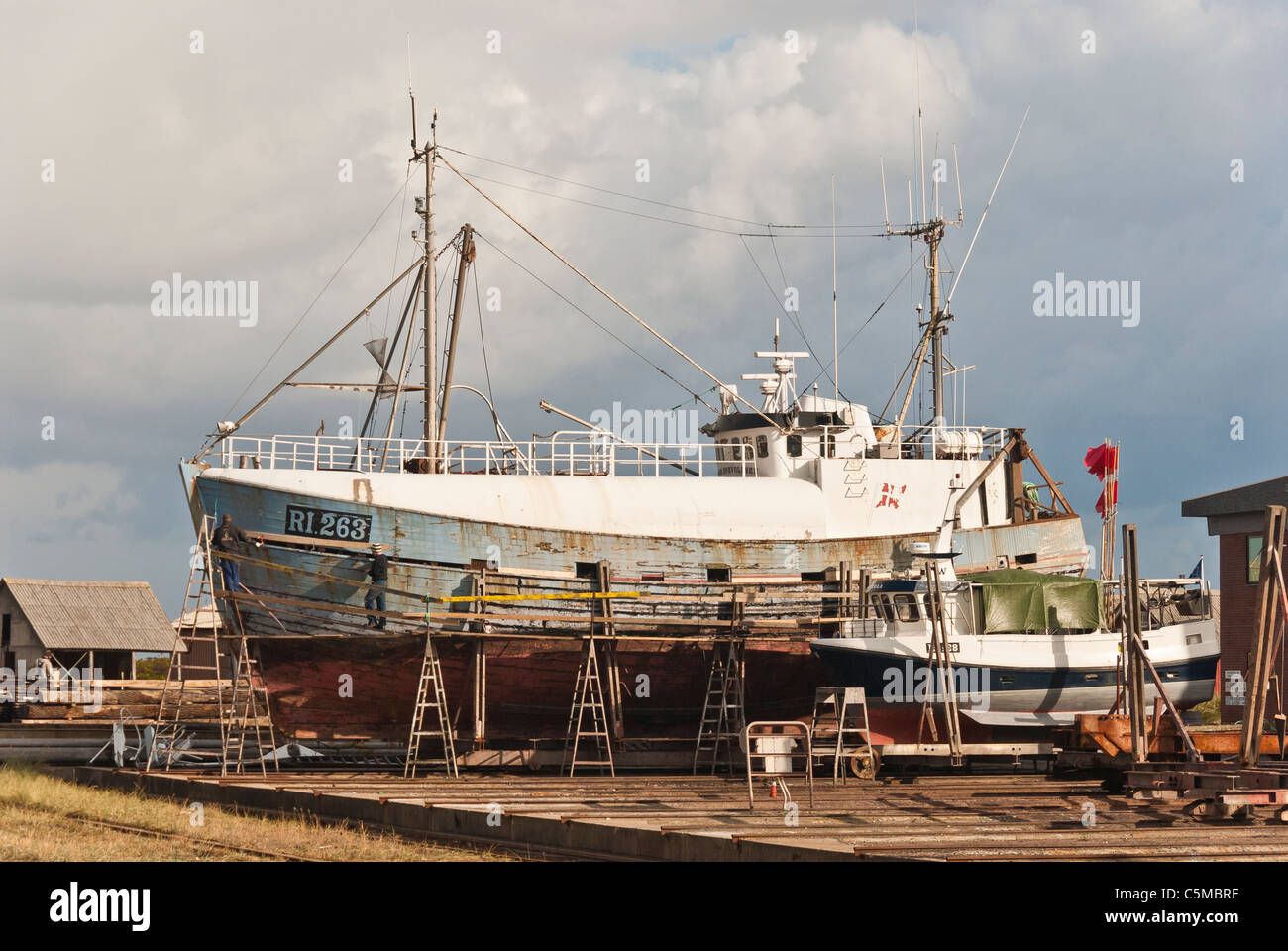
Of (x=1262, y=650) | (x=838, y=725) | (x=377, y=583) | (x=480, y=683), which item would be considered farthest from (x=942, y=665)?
(x=377, y=583)

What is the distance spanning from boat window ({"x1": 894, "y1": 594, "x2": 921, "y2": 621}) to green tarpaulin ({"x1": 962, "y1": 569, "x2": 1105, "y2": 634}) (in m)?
1.43

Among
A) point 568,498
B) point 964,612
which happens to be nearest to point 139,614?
point 568,498

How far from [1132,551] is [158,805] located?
46.5ft

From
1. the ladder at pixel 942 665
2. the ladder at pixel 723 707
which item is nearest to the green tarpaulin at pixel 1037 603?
the ladder at pixel 942 665

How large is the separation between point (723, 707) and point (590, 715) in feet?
10.2

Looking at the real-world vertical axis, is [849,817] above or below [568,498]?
below

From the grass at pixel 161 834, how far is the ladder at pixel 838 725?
24.6ft

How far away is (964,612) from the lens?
91.7 ft

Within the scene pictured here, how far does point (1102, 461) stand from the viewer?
104 ft

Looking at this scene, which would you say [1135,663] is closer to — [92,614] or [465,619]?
[465,619]

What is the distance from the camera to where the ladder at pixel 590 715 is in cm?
2502

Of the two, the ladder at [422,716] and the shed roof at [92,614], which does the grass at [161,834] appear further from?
the shed roof at [92,614]

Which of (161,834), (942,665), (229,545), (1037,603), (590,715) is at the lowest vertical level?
(161,834)
